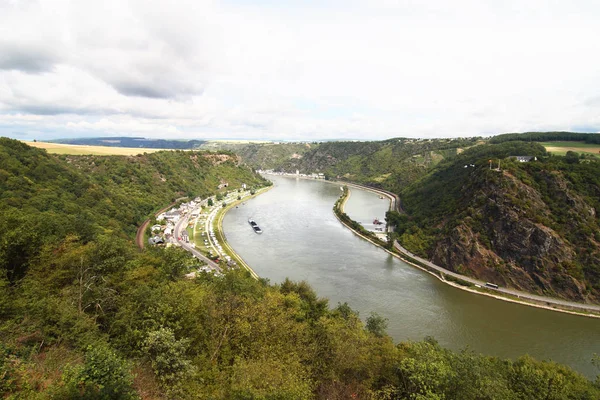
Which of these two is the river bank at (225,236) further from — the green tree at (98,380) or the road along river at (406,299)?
the green tree at (98,380)

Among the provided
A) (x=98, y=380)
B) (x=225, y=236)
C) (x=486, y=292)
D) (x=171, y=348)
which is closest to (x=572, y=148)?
(x=486, y=292)

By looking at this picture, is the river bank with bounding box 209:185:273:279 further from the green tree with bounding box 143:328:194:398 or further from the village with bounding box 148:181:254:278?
the green tree with bounding box 143:328:194:398

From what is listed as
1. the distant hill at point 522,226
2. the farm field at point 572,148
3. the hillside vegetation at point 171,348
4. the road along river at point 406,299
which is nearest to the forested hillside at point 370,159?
the farm field at point 572,148

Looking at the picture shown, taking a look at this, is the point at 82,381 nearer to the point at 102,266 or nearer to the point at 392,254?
the point at 102,266

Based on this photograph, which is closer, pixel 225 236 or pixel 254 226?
pixel 225 236

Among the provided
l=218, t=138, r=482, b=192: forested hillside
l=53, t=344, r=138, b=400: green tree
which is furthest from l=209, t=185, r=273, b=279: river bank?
l=218, t=138, r=482, b=192: forested hillside

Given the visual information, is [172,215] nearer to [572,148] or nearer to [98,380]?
[98,380]

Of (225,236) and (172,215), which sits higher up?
(172,215)
